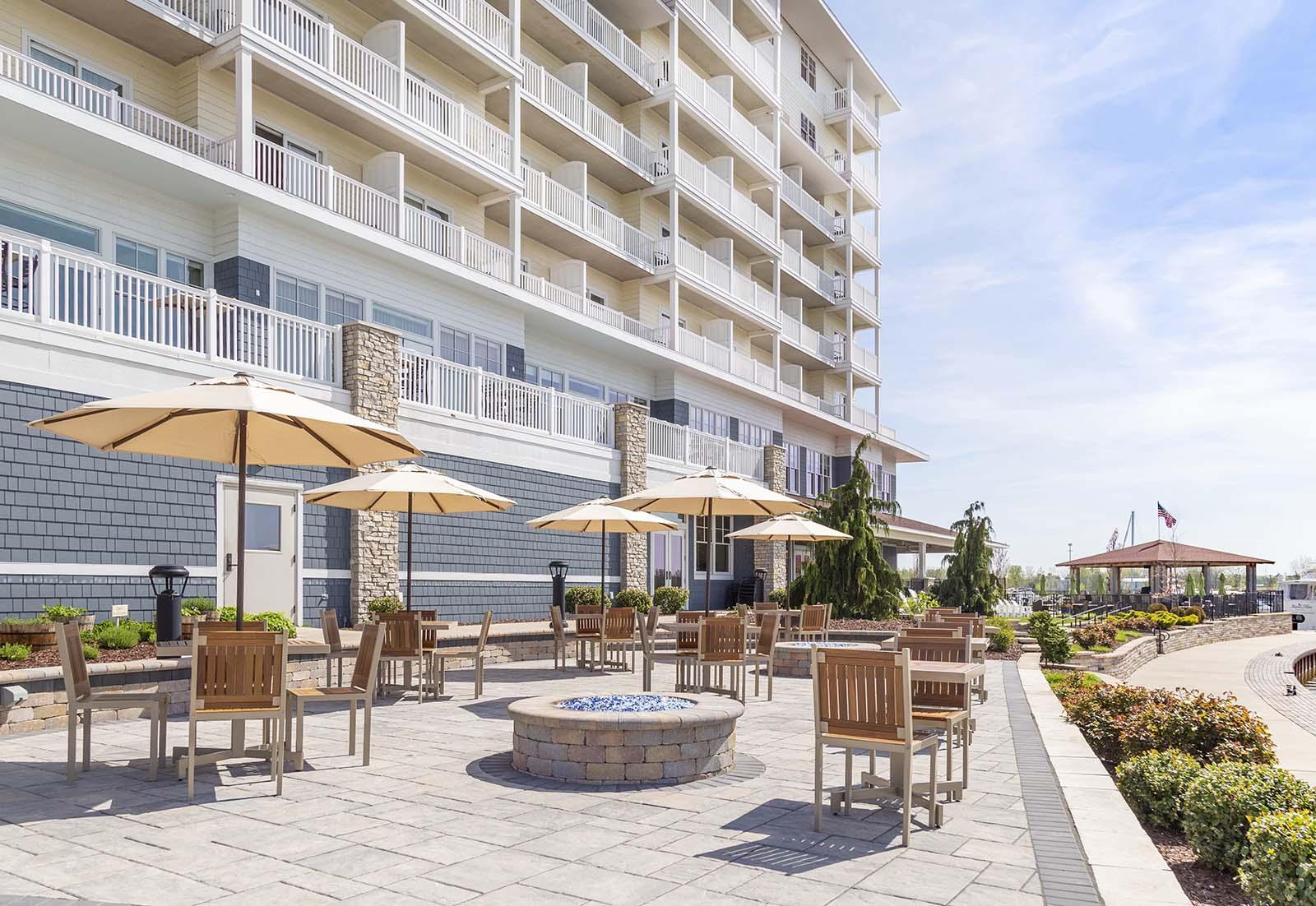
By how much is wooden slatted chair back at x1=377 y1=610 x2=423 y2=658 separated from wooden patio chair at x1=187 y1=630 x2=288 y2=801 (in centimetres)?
413

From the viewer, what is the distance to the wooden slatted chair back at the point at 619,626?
1385 cm

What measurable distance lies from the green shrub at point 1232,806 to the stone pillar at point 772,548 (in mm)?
21956

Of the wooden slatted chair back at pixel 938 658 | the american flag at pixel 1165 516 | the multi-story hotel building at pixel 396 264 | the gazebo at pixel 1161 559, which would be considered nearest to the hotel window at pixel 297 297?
the multi-story hotel building at pixel 396 264

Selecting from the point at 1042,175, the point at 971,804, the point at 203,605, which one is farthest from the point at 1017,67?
the point at 203,605

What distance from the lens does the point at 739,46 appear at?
3138 centimetres

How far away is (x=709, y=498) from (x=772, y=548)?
1665cm

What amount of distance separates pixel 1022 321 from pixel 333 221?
24312mm

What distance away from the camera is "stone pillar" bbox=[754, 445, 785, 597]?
29.3 metres

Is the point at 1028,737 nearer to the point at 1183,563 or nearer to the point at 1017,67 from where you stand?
the point at 1017,67

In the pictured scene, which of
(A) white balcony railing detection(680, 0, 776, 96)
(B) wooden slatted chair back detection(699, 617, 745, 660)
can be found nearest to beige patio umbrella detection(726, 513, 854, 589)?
(B) wooden slatted chair back detection(699, 617, 745, 660)

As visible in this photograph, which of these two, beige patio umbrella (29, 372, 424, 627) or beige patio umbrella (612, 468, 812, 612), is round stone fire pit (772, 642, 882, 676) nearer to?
beige patio umbrella (612, 468, 812, 612)

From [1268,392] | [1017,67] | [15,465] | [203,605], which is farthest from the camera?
[1268,392]

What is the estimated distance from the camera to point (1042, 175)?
64.5ft

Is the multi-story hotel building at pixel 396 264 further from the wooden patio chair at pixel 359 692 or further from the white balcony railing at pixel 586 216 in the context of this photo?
the wooden patio chair at pixel 359 692
